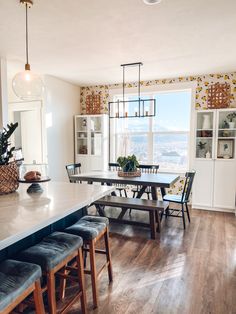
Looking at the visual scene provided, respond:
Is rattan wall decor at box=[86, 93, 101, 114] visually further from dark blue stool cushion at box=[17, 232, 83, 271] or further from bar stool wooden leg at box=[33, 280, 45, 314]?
bar stool wooden leg at box=[33, 280, 45, 314]

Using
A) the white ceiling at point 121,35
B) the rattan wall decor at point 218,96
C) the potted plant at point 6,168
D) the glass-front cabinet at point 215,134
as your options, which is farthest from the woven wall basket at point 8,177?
the rattan wall decor at point 218,96

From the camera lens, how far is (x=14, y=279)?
48.6 inches

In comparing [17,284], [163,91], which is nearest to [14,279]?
[17,284]

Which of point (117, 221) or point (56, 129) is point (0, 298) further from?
point (56, 129)

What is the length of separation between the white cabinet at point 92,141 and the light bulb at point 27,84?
3032 millimetres

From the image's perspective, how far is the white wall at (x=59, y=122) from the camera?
15.8 feet

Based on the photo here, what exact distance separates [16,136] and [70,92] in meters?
1.57

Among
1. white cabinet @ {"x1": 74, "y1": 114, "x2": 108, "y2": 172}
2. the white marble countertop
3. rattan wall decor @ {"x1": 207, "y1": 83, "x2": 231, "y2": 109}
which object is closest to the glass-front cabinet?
rattan wall decor @ {"x1": 207, "y1": 83, "x2": 231, "y2": 109}

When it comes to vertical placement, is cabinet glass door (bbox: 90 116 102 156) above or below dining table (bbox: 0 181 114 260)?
above

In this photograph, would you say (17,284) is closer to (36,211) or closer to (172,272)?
(36,211)

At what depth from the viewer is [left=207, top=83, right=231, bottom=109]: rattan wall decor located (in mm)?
4622

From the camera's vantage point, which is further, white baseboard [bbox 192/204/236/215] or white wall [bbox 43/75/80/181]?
white wall [bbox 43/75/80/181]

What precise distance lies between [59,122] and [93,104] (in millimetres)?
1058

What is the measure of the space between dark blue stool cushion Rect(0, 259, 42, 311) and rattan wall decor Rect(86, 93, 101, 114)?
15.5 ft
